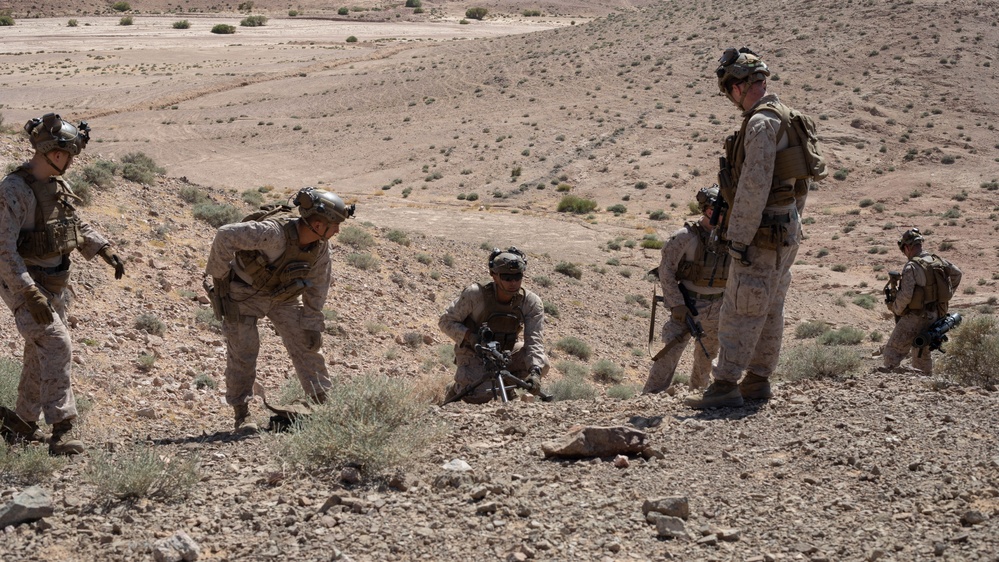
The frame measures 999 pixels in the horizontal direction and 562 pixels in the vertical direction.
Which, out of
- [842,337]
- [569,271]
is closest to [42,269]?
[842,337]

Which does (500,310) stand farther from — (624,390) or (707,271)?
(624,390)

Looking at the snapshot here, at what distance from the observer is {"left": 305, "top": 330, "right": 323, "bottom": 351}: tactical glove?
6.57 m

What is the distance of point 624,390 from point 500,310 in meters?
3.63

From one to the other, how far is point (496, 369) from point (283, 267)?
1.90m

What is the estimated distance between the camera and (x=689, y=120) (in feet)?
127

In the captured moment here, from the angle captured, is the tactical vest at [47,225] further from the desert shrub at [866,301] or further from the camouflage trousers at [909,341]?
the desert shrub at [866,301]

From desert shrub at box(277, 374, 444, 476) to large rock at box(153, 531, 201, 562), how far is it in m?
0.97

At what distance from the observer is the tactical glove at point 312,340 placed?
6566 millimetres

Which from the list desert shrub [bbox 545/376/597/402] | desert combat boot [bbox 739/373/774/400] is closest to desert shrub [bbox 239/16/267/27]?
desert shrub [bbox 545/376/597/402]

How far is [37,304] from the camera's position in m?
5.47

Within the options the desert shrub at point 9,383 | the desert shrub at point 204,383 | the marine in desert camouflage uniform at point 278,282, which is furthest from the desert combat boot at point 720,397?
the desert shrub at point 204,383

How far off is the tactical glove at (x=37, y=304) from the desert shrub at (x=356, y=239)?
9930 mm

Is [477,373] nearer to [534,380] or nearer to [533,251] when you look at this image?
[534,380]

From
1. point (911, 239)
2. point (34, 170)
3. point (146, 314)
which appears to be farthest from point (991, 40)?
point (34, 170)
